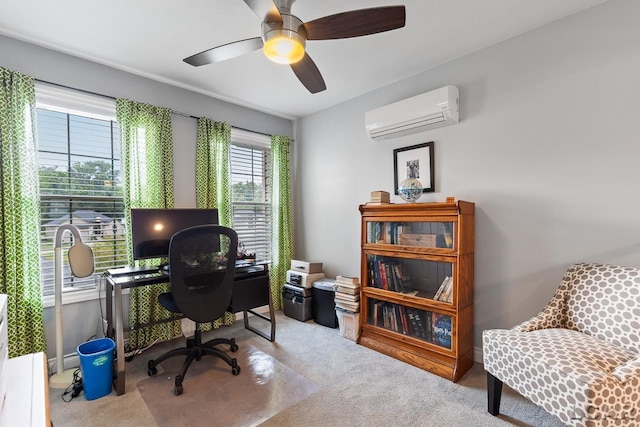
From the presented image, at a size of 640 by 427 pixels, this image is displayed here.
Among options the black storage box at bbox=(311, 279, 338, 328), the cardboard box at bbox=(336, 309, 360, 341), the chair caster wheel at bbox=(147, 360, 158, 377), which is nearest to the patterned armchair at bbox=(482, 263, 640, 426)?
the cardboard box at bbox=(336, 309, 360, 341)

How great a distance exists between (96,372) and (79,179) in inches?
60.8

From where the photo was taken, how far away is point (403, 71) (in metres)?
2.85

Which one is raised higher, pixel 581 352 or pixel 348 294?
pixel 581 352

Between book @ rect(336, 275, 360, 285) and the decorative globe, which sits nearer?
the decorative globe

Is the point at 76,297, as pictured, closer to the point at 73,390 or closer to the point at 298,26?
the point at 73,390

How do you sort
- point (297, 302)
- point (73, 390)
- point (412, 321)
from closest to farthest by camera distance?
1. point (73, 390)
2. point (412, 321)
3. point (297, 302)

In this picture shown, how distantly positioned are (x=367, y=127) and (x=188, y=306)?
7.63 feet

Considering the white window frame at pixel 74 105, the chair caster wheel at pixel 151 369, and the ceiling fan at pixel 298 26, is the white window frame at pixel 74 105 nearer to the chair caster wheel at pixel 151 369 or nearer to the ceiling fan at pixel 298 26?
the chair caster wheel at pixel 151 369

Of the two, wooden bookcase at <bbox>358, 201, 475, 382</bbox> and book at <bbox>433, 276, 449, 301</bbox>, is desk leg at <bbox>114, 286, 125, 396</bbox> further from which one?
book at <bbox>433, 276, 449, 301</bbox>

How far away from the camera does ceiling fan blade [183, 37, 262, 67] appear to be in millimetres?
1773

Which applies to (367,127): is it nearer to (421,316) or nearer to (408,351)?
(421,316)

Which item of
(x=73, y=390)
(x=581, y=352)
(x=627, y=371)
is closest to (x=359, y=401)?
(x=581, y=352)

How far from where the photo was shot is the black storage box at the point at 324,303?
128 inches

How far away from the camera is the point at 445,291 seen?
7.92ft
